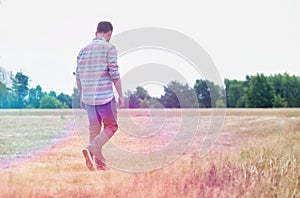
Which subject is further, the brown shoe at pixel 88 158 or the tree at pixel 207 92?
the tree at pixel 207 92

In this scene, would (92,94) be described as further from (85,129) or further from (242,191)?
(242,191)

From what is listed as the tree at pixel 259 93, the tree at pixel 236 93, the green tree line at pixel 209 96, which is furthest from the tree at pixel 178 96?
the tree at pixel 259 93

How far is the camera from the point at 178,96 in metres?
4.43

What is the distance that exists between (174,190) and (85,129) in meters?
1.57

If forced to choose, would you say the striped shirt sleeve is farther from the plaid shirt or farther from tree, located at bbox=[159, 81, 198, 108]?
tree, located at bbox=[159, 81, 198, 108]

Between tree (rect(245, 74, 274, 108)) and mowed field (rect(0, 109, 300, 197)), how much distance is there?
19.9ft

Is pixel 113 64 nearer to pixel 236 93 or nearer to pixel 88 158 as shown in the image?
pixel 88 158

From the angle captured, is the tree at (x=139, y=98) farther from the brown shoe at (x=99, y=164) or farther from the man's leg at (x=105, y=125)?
Result: the brown shoe at (x=99, y=164)

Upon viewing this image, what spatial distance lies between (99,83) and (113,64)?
23 cm

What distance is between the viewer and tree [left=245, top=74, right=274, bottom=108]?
11.8 meters

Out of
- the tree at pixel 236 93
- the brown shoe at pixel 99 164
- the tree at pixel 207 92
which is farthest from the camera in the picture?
the tree at pixel 236 93

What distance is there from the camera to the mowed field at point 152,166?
119 inches

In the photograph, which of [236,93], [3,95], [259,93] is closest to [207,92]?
[3,95]

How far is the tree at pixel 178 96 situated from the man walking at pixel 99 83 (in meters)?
1.01
